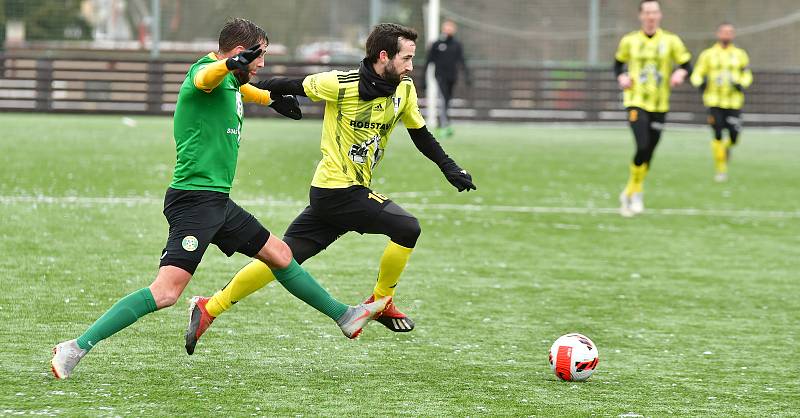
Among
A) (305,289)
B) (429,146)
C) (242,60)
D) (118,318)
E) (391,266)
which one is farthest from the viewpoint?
(429,146)

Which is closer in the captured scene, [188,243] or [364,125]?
[188,243]

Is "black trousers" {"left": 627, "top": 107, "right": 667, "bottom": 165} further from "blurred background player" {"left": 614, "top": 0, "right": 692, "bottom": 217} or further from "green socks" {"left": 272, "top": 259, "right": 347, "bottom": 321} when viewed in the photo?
"green socks" {"left": 272, "top": 259, "right": 347, "bottom": 321}

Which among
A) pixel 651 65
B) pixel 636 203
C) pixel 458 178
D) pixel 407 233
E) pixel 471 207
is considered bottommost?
pixel 471 207

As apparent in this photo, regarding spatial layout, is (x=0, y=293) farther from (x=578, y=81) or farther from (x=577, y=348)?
(x=578, y=81)

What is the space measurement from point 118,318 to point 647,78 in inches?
391

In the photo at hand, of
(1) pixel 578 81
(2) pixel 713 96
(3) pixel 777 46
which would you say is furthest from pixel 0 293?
(3) pixel 777 46

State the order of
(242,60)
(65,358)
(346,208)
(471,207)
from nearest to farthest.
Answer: (242,60) → (65,358) → (346,208) → (471,207)

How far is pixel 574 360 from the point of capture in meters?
6.65

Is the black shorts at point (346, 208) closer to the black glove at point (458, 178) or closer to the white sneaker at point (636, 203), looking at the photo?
the black glove at point (458, 178)

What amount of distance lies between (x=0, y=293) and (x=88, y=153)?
11.4 m

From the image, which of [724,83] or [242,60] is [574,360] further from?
[724,83]

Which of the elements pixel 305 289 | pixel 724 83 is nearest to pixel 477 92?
pixel 724 83

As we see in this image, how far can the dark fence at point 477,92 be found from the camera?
29.0 meters

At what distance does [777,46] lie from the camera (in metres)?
32.8
